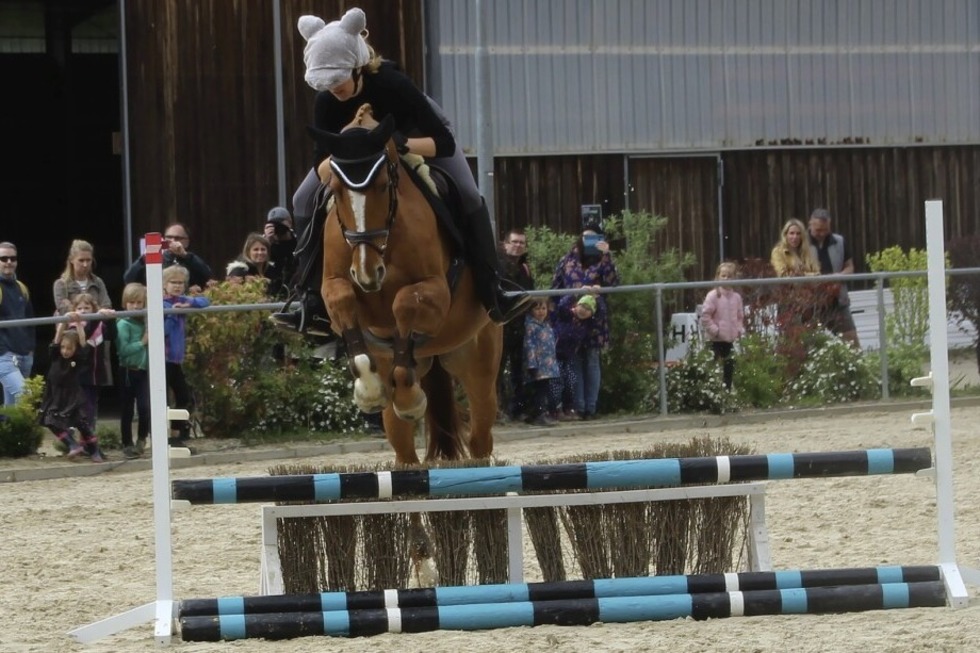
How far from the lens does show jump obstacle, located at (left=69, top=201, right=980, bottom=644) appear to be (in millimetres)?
6121

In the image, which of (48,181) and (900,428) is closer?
(900,428)

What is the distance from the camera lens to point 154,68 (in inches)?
666

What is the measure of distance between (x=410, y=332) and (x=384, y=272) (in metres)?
0.33

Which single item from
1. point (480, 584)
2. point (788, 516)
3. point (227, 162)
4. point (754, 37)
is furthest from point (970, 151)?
point (480, 584)

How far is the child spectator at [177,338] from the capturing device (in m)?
12.7

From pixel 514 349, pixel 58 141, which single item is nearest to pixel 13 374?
pixel 514 349

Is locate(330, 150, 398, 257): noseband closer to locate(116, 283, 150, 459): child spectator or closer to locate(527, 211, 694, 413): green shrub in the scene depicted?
locate(116, 283, 150, 459): child spectator

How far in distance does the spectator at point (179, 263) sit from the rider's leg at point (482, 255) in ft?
19.1

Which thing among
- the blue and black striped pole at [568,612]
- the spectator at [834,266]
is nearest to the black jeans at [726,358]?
the spectator at [834,266]

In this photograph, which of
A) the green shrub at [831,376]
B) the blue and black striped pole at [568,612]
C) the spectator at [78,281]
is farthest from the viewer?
the green shrub at [831,376]

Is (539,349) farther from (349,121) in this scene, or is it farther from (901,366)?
(349,121)

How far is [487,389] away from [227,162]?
965cm

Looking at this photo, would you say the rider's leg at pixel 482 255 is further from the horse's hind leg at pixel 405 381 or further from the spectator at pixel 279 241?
the spectator at pixel 279 241

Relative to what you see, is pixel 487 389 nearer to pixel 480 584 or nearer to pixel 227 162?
pixel 480 584
